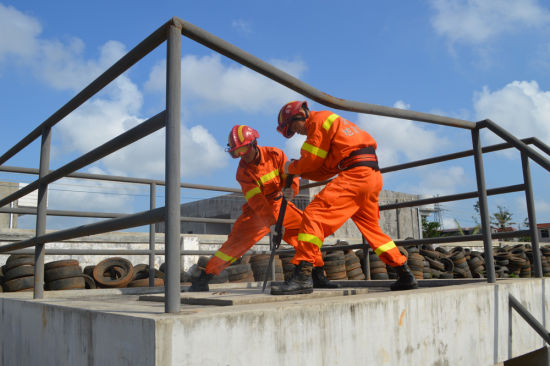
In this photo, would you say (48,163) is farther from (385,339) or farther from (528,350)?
(528,350)

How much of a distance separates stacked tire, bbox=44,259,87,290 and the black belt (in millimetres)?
Result: 3525

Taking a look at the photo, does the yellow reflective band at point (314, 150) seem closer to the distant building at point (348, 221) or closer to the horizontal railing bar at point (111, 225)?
the horizontal railing bar at point (111, 225)

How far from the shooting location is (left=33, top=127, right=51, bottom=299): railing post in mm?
2973

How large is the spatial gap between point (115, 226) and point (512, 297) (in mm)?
2659

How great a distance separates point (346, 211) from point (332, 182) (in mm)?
218

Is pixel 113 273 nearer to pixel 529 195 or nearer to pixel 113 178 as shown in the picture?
pixel 113 178

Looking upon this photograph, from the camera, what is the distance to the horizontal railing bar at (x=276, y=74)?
1.94m

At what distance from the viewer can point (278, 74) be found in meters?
2.15

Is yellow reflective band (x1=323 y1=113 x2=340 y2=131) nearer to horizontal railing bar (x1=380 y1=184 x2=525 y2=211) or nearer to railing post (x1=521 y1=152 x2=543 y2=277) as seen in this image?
horizontal railing bar (x1=380 y1=184 x2=525 y2=211)

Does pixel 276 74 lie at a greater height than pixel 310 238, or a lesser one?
greater

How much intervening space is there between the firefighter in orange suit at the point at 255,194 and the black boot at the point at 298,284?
1.27 m

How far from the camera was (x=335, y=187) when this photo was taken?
3156 mm

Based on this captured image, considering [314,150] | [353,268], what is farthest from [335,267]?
[314,150]

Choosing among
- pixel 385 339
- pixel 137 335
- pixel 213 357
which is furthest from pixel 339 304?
pixel 137 335
